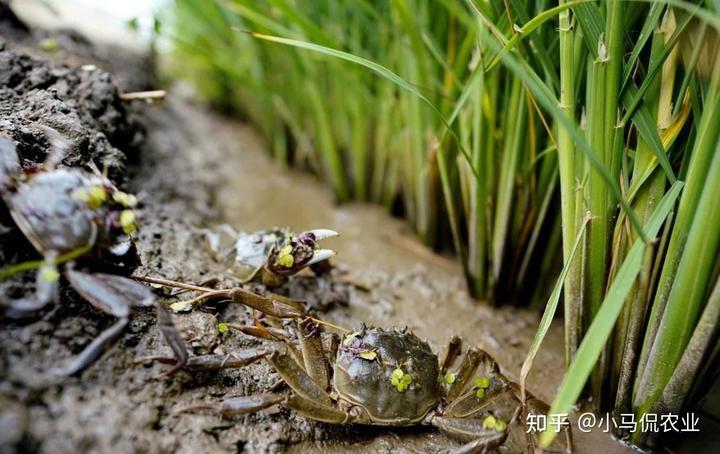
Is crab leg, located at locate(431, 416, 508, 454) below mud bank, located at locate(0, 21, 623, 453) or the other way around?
below

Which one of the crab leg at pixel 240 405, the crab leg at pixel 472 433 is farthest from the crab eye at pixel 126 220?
the crab leg at pixel 472 433

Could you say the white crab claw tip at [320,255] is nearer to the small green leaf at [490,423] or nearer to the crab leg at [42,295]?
the small green leaf at [490,423]

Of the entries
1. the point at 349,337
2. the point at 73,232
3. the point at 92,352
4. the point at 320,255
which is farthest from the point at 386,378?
the point at 73,232

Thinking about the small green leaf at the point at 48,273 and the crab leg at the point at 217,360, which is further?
the crab leg at the point at 217,360

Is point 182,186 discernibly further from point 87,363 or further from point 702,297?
point 702,297

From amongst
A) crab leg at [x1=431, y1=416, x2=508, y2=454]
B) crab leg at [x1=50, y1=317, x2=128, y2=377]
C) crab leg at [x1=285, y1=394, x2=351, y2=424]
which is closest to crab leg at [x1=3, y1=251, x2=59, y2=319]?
crab leg at [x1=50, y1=317, x2=128, y2=377]

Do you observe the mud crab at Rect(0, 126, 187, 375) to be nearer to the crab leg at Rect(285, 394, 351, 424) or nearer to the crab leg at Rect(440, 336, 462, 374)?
the crab leg at Rect(285, 394, 351, 424)
